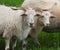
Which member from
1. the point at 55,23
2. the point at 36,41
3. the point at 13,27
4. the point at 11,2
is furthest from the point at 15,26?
the point at 11,2

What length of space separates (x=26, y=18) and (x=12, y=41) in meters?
1.21

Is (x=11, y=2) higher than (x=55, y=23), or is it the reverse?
(x=11, y=2)

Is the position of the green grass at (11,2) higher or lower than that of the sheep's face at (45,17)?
higher

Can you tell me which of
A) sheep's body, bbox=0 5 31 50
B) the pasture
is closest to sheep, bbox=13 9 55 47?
the pasture

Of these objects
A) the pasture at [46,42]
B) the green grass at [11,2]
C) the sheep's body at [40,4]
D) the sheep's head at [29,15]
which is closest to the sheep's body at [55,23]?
the sheep's body at [40,4]

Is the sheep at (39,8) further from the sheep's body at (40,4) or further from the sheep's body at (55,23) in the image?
the sheep's body at (55,23)

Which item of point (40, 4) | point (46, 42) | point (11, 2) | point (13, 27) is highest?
point (11, 2)

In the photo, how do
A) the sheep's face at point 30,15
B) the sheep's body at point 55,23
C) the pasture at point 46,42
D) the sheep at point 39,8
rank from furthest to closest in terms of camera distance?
the sheep's body at point 55,23
the pasture at point 46,42
the sheep at point 39,8
the sheep's face at point 30,15

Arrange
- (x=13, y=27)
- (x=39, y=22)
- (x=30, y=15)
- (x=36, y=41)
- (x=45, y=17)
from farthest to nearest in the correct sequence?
(x=36, y=41) < (x=39, y=22) < (x=45, y=17) < (x=13, y=27) < (x=30, y=15)

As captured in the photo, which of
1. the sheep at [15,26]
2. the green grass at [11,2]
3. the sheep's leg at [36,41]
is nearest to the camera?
the sheep at [15,26]

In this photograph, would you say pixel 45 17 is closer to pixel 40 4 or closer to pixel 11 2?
pixel 40 4

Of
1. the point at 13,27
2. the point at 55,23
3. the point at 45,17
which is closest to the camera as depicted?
the point at 13,27

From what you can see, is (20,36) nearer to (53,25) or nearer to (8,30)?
(8,30)

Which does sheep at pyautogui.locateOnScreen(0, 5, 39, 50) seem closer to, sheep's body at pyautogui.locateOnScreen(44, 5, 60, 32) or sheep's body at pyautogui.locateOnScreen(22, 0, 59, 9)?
sheep's body at pyautogui.locateOnScreen(22, 0, 59, 9)
